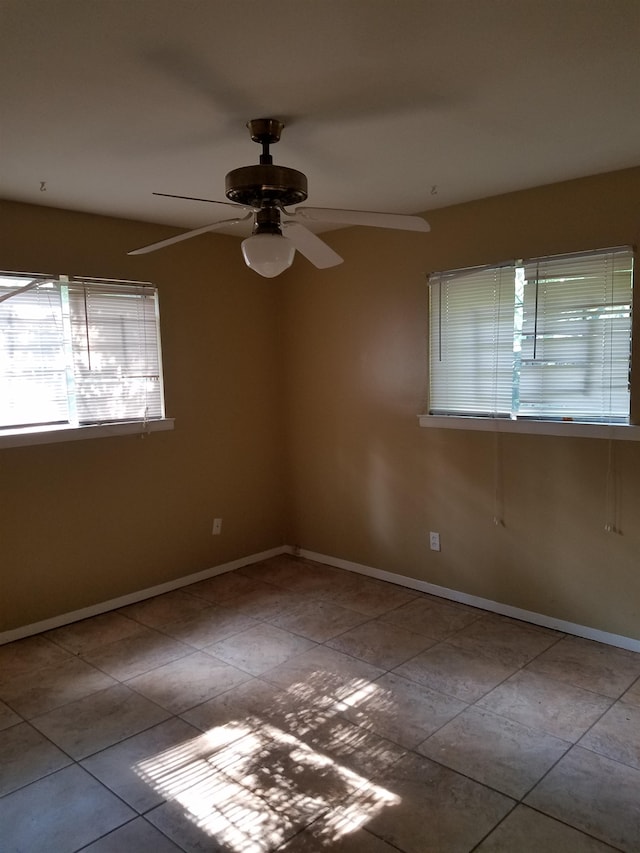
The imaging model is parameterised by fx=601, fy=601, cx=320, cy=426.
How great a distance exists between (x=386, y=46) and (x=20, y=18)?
950mm

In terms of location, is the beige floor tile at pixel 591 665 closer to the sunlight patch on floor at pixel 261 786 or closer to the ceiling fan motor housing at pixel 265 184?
the sunlight patch on floor at pixel 261 786

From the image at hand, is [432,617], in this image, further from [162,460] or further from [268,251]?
[268,251]

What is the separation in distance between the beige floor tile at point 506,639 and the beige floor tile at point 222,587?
142 cm

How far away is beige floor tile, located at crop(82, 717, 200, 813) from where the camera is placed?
6.72ft

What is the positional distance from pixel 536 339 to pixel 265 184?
1807 mm

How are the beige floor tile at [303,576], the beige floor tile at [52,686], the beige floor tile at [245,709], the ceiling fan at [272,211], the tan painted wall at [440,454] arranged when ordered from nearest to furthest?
the ceiling fan at [272,211], the beige floor tile at [245,709], the beige floor tile at [52,686], the tan painted wall at [440,454], the beige floor tile at [303,576]

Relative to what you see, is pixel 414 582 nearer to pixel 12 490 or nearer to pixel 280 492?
pixel 280 492

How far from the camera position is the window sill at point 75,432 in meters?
3.17

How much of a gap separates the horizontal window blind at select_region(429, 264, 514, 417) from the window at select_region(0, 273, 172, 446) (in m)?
1.73

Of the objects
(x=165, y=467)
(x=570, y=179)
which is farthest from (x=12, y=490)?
(x=570, y=179)

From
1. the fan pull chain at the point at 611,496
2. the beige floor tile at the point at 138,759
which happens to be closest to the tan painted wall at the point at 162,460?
the beige floor tile at the point at 138,759

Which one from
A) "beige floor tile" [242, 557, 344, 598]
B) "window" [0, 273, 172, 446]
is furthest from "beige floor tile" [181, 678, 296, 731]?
"window" [0, 273, 172, 446]

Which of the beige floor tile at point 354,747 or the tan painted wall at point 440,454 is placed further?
the tan painted wall at point 440,454

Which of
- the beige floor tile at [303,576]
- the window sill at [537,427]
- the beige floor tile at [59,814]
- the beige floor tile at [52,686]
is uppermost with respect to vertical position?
the window sill at [537,427]
